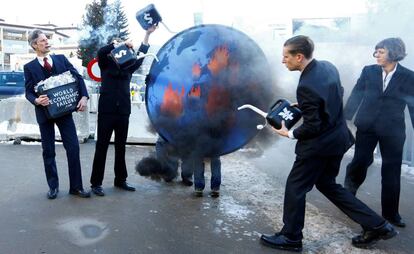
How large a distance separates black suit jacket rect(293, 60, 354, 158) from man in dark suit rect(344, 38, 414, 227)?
81 cm

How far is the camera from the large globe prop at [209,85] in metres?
3.18

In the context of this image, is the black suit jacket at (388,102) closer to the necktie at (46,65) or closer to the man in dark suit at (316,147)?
the man in dark suit at (316,147)

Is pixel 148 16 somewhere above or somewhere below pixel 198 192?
above

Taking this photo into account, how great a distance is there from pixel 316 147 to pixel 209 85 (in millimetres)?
929

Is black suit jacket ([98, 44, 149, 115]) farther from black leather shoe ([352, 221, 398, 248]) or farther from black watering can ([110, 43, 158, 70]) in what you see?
black leather shoe ([352, 221, 398, 248])

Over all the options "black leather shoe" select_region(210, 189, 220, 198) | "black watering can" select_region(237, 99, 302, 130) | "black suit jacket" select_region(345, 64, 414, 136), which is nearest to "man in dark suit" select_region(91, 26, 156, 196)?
"black leather shoe" select_region(210, 189, 220, 198)

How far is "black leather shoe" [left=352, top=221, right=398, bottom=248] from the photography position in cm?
302

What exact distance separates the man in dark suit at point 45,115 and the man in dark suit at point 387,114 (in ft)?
8.80

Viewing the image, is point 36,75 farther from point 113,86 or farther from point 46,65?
point 113,86

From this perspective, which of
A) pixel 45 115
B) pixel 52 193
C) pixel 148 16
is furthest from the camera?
pixel 52 193

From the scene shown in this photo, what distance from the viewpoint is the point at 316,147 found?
292cm

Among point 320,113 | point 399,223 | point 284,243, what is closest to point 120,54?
point 320,113

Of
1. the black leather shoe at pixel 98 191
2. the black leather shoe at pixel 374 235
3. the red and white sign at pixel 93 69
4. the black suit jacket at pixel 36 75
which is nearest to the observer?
the black leather shoe at pixel 374 235

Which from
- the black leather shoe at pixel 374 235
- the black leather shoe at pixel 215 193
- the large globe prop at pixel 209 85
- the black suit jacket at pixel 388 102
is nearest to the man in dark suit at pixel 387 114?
the black suit jacket at pixel 388 102
